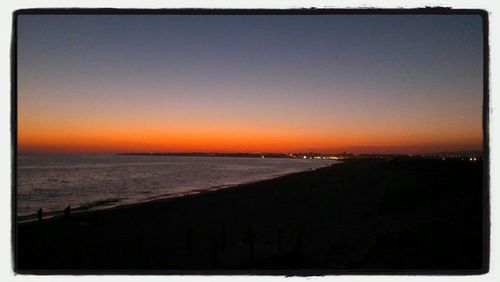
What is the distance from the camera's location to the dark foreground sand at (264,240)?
534cm

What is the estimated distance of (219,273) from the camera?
344 centimetres

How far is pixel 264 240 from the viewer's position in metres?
7.83

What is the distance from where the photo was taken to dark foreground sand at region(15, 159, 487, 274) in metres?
5.34

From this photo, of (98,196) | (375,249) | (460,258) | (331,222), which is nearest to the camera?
(460,258)

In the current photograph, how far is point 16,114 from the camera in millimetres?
3346

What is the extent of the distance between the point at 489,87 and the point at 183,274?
285 cm

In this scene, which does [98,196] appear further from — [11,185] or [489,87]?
[489,87]

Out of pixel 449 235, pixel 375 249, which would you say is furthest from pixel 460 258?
pixel 375 249

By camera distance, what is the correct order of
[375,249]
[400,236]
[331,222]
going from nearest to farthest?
1. [375,249]
2. [400,236]
3. [331,222]

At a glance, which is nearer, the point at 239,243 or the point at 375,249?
the point at 375,249

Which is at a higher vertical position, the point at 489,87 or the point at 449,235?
the point at 489,87
